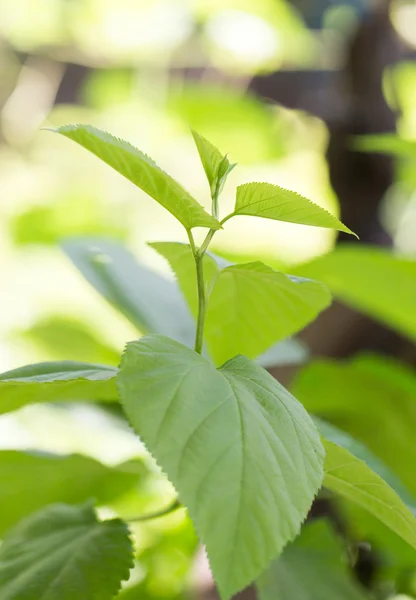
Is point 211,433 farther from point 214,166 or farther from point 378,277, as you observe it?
point 378,277

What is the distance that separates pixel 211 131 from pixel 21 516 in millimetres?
866

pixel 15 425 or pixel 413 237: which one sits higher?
pixel 15 425

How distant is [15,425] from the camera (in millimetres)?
635

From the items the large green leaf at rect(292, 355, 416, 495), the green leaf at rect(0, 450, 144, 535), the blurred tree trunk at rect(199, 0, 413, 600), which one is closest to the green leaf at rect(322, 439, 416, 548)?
the green leaf at rect(0, 450, 144, 535)

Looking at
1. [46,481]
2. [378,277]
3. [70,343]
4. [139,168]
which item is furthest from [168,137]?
[139,168]

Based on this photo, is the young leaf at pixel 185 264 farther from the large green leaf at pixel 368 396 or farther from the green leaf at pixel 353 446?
the large green leaf at pixel 368 396

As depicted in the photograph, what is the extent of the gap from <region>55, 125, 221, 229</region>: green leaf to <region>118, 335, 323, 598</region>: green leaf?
42mm

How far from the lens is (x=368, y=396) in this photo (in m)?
0.52

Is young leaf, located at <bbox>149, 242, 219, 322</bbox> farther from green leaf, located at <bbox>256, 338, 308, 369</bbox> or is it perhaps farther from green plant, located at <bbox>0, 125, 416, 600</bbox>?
green leaf, located at <bbox>256, 338, 308, 369</bbox>

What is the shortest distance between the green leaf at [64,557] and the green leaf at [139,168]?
0.13 metres

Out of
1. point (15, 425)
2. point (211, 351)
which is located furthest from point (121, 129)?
point (211, 351)

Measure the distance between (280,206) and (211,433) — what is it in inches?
3.0

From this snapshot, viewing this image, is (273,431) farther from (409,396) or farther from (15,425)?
(15,425)

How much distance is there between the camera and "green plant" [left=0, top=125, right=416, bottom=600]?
17cm
